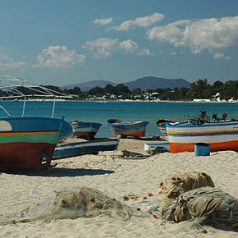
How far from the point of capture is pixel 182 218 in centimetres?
718

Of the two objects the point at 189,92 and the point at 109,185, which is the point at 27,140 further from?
the point at 189,92

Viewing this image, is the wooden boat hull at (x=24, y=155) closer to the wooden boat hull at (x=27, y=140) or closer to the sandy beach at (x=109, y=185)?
the wooden boat hull at (x=27, y=140)

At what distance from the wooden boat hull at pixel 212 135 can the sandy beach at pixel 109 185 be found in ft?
6.77

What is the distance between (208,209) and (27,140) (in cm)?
774

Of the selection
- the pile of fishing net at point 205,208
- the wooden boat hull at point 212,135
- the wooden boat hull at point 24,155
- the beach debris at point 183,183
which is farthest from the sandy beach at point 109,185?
the wooden boat hull at point 212,135

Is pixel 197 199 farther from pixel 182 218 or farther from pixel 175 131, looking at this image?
pixel 175 131

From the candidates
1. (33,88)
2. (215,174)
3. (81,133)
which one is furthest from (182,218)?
(81,133)

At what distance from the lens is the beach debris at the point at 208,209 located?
6984mm

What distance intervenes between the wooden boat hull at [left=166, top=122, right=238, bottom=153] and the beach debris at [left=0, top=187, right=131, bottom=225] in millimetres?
10443

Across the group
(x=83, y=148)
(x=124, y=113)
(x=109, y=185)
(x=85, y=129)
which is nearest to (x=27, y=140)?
(x=109, y=185)

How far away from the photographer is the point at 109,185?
11.2 m

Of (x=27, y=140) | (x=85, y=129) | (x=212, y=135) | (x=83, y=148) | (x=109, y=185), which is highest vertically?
(x=212, y=135)

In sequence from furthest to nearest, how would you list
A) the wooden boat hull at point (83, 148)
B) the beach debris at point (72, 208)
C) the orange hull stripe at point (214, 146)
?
the wooden boat hull at point (83, 148)
the orange hull stripe at point (214, 146)
the beach debris at point (72, 208)

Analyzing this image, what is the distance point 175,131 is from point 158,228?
11417mm
